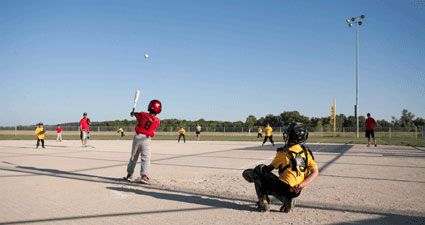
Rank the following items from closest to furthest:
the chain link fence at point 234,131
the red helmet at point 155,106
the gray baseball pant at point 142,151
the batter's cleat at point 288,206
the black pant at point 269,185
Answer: the black pant at point 269,185 < the batter's cleat at point 288,206 < the gray baseball pant at point 142,151 < the red helmet at point 155,106 < the chain link fence at point 234,131

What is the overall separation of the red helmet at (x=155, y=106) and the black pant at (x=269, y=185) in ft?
9.98

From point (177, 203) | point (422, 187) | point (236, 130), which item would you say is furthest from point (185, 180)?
point (236, 130)

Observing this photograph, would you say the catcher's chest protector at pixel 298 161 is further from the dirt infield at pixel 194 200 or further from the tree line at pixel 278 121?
the tree line at pixel 278 121

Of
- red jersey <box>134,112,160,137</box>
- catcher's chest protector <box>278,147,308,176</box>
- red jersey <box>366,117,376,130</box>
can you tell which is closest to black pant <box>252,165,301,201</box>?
catcher's chest protector <box>278,147,308,176</box>

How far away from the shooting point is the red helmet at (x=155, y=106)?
20.7ft

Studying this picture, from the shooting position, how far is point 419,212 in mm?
3979

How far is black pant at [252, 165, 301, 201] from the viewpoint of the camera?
3711mm

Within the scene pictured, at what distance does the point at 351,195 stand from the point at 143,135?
398 cm

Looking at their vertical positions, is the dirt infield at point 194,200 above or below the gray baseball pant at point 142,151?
below

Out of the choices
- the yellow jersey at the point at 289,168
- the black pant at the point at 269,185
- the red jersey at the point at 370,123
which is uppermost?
the red jersey at the point at 370,123

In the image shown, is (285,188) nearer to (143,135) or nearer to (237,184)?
(237,184)

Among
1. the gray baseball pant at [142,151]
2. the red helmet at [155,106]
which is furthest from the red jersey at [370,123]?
the gray baseball pant at [142,151]

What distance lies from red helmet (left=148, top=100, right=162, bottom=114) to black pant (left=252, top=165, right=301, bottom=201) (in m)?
3.04

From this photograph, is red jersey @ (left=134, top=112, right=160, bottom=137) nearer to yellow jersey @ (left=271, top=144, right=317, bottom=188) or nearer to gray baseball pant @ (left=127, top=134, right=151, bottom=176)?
gray baseball pant @ (left=127, top=134, right=151, bottom=176)
